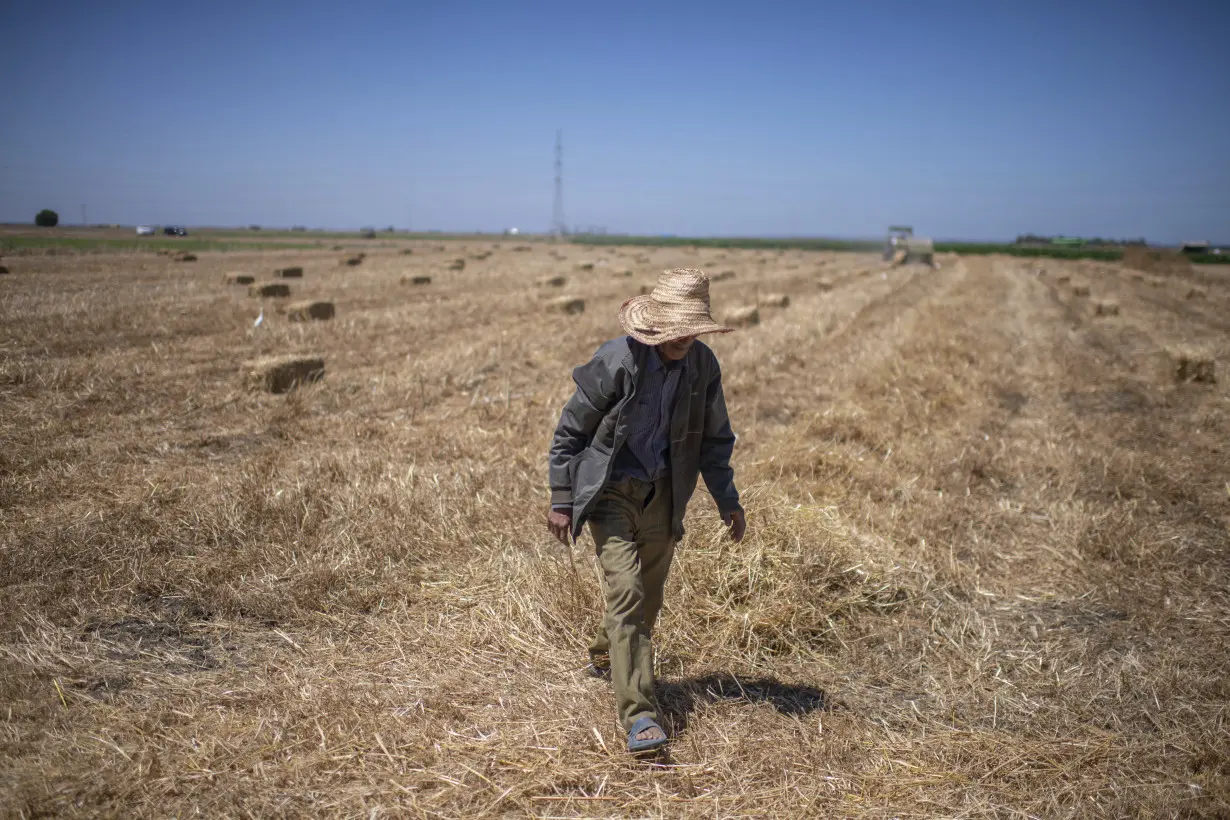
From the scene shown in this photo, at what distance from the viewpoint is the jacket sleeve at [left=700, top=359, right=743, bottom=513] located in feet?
11.4

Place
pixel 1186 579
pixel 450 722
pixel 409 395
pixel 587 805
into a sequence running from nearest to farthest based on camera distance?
pixel 587 805
pixel 450 722
pixel 1186 579
pixel 409 395

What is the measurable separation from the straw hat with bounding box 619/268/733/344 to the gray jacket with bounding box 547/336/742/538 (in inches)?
3.9

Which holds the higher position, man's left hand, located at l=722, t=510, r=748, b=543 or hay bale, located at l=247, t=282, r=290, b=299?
hay bale, located at l=247, t=282, r=290, b=299

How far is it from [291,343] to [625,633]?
29.6 ft

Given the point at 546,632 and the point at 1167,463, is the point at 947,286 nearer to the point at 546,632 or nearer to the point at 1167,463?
the point at 1167,463

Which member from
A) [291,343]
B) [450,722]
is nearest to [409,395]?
[291,343]

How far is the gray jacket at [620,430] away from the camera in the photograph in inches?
125

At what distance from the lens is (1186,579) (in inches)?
194

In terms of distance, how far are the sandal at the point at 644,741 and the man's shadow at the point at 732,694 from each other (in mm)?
382

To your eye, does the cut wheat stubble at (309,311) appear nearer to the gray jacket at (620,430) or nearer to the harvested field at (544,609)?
the harvested field at (544,609)

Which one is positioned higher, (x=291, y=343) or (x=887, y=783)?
(x=291, y=343)

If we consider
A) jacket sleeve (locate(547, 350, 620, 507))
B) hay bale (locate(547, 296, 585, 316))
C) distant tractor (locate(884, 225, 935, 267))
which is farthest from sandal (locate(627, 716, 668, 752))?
distant tractor (locate(884, 225, 935, 267))

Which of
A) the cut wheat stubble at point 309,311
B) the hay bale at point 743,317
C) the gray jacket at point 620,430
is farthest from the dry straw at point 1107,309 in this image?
the gray jacket at point 620,430

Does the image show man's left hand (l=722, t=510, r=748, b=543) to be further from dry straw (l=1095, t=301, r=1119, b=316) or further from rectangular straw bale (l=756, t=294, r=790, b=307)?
dry straw (l=1095, t=301, r=1119, b=316)
